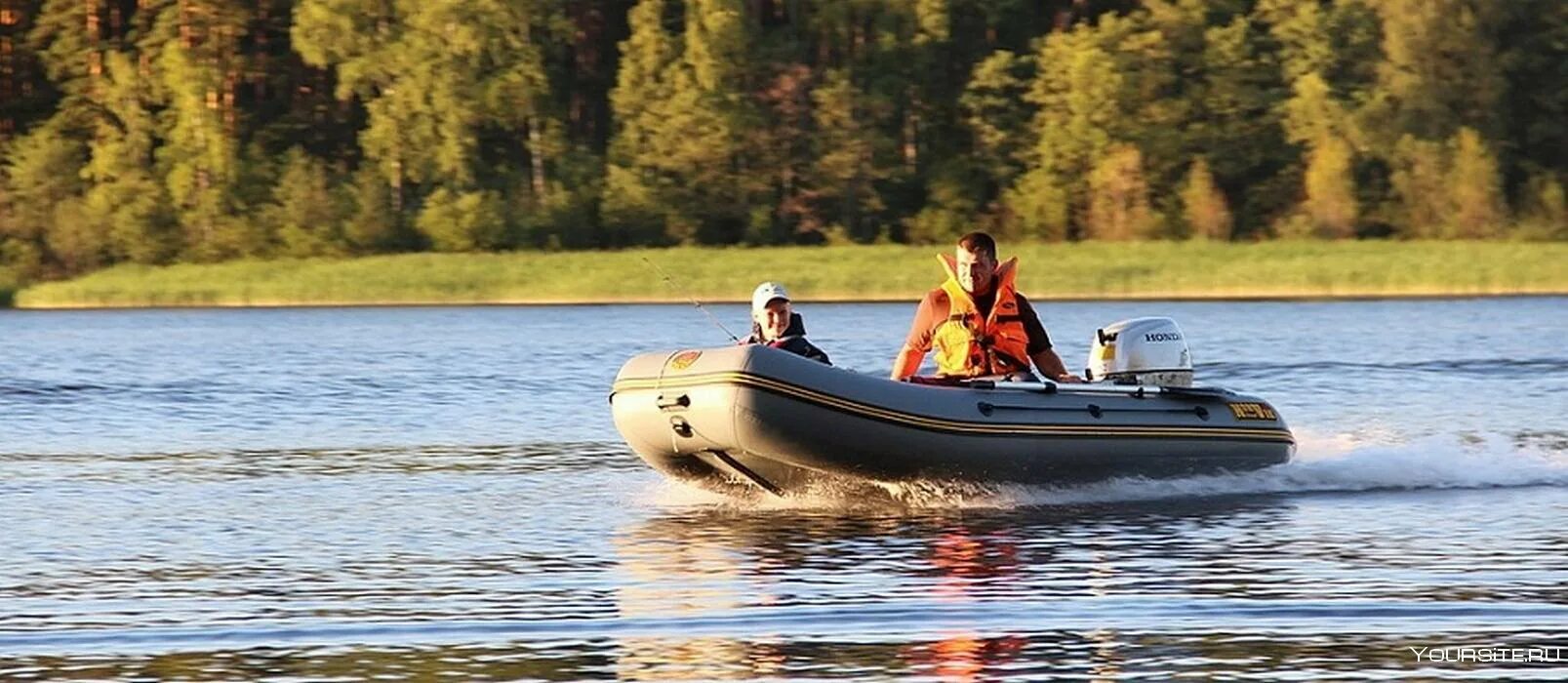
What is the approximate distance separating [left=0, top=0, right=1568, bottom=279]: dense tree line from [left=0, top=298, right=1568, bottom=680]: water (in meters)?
34.5

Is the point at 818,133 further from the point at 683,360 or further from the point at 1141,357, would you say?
the point at 683,360

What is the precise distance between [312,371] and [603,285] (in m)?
20.5

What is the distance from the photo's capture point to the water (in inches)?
383

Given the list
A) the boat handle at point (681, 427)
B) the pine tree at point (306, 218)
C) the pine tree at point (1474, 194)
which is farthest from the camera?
the pine tree at point (306, 218)

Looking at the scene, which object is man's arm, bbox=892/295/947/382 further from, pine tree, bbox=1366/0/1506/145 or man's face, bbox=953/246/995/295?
pine tree, bbox=1366/0/1506/145

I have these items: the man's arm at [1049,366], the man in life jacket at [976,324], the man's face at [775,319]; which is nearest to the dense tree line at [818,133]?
the man's arm at [1049,366]

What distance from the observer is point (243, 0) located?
6681cm

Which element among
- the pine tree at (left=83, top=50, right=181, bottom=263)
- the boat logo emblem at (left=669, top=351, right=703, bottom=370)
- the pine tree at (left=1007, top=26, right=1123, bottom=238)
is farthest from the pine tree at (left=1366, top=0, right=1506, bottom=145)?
the boat logo emblem at (left=669, top=351, right=703, bottom=370)

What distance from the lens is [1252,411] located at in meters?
15.2

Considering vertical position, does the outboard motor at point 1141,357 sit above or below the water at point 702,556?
above

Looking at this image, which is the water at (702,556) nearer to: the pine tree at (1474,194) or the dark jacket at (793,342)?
the dark jacket at (793,342)

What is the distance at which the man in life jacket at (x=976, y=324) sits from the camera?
46.6 feet
